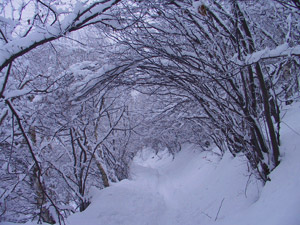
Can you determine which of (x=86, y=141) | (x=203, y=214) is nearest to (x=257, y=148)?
(x=203, y=214)

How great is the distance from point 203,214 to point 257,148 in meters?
2.91

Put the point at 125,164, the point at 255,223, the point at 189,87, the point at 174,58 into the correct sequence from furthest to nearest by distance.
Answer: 1. the point at 125,164
2. the point at 189,87
3. the point at 174,58
4. the point at 255,223

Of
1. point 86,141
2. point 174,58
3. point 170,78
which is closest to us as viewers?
point 174,58

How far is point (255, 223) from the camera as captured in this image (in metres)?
2.53

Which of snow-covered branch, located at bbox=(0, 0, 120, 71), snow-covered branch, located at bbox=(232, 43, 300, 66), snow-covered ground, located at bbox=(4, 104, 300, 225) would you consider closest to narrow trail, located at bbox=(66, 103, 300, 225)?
snow-covered ground, located at bbox=(4, 104, 300, 225)

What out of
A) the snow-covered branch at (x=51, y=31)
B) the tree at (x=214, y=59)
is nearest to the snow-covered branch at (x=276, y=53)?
the tree at (x=214, y=59)

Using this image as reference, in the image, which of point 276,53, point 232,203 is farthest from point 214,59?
point 232,203

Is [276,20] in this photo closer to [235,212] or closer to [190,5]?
[190,5]

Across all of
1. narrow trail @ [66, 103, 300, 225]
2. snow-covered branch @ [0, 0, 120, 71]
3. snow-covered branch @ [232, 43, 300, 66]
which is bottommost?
narrow trail @ [66, 103, 300, 225]

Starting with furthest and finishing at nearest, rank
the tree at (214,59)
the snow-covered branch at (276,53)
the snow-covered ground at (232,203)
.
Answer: the tree at (214,59)
the snow-covered ground at (232,203)
the snow-covered branch at (276,53)

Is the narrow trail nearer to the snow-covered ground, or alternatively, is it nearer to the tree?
the snow-covered ground

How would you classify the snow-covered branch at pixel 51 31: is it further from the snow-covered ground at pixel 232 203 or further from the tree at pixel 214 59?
the snow-covered ground at pixel 232 203

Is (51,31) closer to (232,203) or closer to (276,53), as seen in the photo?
(276,53)

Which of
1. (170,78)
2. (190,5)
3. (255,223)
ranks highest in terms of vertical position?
(190,5)
